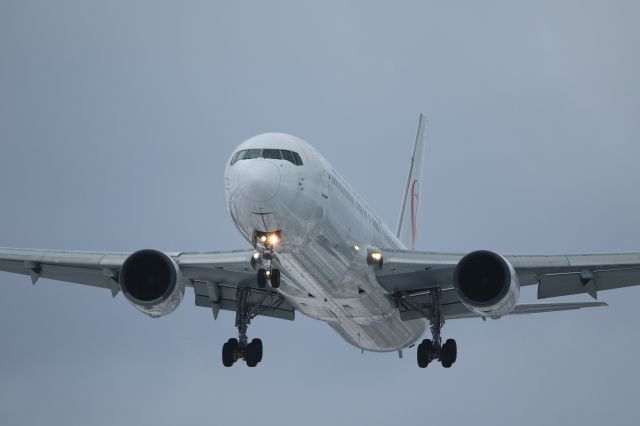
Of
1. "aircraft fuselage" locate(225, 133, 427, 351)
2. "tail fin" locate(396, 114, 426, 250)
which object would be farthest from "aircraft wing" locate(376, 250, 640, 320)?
"tail fin" locate(396, 114, 426, 250)

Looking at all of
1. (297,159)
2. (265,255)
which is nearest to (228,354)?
(265,255)

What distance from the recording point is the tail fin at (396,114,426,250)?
4559 cm

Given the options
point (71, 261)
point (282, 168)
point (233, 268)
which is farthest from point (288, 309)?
point (282, 168)

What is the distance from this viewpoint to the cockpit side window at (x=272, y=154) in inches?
1057

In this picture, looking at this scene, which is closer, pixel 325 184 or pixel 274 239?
pixel 274 239

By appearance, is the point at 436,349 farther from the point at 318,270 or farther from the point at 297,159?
the point at 297,159

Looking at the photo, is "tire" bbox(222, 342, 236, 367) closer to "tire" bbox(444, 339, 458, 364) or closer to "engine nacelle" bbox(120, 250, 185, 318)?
"engine nacelle" bbox(120, 250, 185, 318)

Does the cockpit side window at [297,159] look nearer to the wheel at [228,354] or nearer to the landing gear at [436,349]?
the landing gear at [436,349]

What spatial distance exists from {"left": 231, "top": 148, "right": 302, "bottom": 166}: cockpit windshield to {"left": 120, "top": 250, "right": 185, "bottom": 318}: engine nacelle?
5099 millimetres

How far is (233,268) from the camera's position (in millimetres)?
31297

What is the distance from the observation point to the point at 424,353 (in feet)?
109

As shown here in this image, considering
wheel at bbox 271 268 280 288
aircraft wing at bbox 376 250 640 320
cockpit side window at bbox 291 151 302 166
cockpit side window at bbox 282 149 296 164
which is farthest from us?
aircraft wing at bbox 376 250 640 320

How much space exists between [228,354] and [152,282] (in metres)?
3.68

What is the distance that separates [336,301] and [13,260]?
30.6 feet
